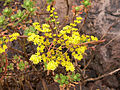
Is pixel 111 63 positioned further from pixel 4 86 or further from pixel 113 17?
pixel 4 86

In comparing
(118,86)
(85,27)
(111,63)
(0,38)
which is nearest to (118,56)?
(111,63)

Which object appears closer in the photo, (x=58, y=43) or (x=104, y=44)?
(x=58, y=43)

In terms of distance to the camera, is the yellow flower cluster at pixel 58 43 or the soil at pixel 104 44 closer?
the yellow flower cluster at pixel 58 43

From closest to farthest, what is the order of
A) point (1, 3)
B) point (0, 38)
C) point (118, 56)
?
point (0, 38) < point (118, 56) < point (1, 3)

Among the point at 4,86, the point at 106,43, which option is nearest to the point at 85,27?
the point at 106,43

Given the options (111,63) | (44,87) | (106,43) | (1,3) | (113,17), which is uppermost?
(1,3)

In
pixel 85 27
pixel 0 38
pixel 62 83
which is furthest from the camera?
pixel 85 27

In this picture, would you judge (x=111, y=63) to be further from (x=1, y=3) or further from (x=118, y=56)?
(x=1, y=3)

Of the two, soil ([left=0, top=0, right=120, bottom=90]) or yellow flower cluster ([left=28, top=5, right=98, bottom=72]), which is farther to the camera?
soil ([left=0, top=0, right=120, bottom=90])

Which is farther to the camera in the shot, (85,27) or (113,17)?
(85,27)

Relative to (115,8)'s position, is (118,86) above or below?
below
